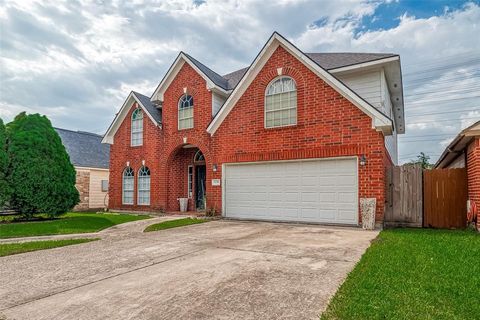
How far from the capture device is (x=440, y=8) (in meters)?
14.1

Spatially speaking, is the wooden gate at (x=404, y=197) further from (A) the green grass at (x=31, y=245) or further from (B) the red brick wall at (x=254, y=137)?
(A) the green grass at (x=31, y=245)

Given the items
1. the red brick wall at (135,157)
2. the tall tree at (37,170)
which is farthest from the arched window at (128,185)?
the tall tree at (37,170)

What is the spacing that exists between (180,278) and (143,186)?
1266 cm

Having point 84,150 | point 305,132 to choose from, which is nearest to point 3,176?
point 305,132

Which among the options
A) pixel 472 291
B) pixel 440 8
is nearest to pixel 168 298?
pixel 472 291

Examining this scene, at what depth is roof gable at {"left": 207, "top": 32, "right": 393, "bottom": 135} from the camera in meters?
9.65

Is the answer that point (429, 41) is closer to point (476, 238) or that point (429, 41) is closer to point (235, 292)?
point (476, 238)

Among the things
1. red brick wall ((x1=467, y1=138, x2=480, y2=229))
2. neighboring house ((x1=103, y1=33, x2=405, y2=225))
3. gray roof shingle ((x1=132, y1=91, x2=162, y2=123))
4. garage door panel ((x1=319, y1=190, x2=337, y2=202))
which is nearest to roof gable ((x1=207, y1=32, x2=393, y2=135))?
neighboring house ((x1=103, y1=33, x2=405, y2=225))

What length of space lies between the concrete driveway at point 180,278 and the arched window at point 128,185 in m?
9.45

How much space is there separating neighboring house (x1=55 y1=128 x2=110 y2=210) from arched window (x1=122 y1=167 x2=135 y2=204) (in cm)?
406

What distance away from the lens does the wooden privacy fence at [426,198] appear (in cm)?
996

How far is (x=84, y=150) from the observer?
74.3 ft

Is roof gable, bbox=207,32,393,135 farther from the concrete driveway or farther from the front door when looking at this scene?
the concrete driveway

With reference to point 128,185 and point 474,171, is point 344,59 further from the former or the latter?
point 128,185
